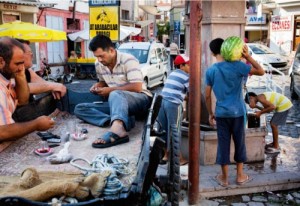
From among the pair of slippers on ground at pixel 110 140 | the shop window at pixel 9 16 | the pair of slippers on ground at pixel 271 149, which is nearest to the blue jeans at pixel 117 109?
the pair of slippers on ground at pixel 110 140

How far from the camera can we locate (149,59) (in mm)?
14469

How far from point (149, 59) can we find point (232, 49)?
10207 millimetres

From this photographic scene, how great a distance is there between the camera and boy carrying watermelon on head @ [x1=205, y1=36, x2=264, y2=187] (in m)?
4.42

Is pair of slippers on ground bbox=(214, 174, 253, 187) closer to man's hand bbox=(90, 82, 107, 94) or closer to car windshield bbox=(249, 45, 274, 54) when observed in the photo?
man's hand bbox=(90, 82, 107, 94)

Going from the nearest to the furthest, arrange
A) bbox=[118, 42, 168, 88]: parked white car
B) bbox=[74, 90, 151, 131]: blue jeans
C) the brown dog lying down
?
the brown dog lying down, bbox=[74, 90, 151, 131]: blue jeans, bbox=[118, 42, 168, 88]: parked white car

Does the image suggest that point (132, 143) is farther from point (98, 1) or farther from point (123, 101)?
point (98, 1)

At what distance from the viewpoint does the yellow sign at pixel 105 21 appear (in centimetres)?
930

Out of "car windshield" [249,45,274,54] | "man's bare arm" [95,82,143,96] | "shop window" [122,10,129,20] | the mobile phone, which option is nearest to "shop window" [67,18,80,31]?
"car windshield" [249,45,274,54]

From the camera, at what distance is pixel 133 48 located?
588 inches

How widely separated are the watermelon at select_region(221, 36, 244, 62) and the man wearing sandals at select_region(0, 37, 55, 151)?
2.19 meters

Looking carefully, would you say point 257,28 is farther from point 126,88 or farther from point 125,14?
point 126,88

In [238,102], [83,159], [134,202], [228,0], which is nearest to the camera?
[134,202]

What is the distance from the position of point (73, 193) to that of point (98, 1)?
8.19 meters

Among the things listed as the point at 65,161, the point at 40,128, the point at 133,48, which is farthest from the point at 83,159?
the point at 133,48
